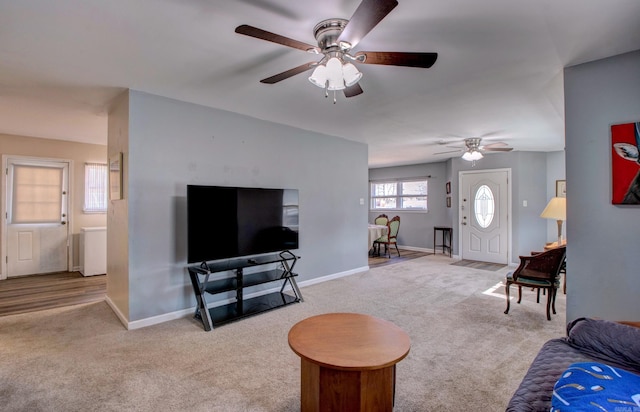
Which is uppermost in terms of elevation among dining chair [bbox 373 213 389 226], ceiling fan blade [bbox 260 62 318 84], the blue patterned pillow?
ceiling fan blade [bbox 260 62 318 84]

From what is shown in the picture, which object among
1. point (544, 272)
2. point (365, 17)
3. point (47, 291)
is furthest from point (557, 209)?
point (47, 291)

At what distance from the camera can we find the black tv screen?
3322 millimetres

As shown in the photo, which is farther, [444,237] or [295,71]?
[444,237]

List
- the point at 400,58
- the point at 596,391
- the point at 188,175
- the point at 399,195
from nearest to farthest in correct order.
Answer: the point at 596,391 → the point at 400,58 → the point at 188,175 → the point at 399,195

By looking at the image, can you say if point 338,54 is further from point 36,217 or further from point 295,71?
point 36,217

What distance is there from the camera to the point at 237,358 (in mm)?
2598

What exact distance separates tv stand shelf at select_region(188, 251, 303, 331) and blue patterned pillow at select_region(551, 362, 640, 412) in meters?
2.84

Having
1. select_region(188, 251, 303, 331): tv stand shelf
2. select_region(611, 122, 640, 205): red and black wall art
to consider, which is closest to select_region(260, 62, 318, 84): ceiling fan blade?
select_region(188, 251, 303, 331): tv stand shelf

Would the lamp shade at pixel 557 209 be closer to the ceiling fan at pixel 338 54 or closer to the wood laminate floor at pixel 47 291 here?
the ceiling fan at pixel 338 54

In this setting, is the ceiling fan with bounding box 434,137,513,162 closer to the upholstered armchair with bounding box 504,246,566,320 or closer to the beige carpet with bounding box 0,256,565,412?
the upholstered armchair with bounding box 504,246,566,320

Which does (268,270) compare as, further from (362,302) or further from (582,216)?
(582,216)

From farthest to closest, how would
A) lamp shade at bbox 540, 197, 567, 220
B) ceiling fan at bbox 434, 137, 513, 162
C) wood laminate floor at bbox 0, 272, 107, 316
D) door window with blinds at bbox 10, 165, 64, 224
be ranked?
door window with blinds at bbox 10, 165, 64, 224, ceiling fan at bbox 434, 137, 513, 162, lamp shade at bbox 540, 197, 567, 220, wood laminate floor at bbox 0, 272, 107, 316

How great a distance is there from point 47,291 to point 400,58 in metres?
5.40

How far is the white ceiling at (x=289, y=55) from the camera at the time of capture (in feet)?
6.15
